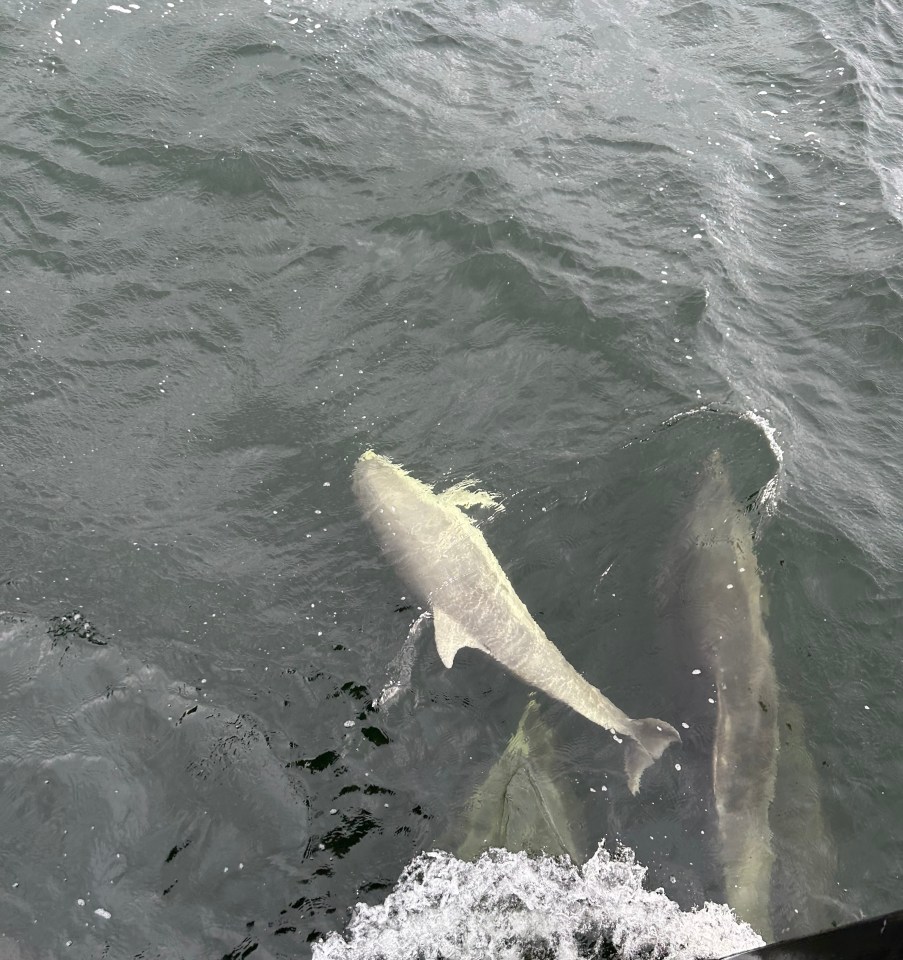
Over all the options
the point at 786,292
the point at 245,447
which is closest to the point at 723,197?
the point at 786,292

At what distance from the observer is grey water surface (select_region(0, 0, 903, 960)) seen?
6375 millimetres

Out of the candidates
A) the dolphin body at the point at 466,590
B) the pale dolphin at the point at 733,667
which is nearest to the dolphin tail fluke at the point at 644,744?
the dolphin body at the point at 466,590

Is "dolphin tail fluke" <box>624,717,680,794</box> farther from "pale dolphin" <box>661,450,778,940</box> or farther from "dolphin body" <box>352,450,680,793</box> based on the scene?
"pale dolphin" <box>661,450,778,940</box>

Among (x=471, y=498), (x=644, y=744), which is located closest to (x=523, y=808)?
(x=644, y=744)

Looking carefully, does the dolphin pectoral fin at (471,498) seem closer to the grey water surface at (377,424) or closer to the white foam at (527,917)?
the grey water surface at (377,424)

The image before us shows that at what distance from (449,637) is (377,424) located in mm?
2511

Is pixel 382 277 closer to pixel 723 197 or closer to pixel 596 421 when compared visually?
pixel 596 421

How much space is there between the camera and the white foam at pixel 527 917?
5.86 m

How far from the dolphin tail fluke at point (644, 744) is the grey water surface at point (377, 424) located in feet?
0.34

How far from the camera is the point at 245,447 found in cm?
852

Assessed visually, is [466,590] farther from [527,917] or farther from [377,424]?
[527,917]

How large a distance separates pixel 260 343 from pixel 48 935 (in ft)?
19.2

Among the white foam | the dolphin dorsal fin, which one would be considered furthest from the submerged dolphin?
the dolphin dorsal fin

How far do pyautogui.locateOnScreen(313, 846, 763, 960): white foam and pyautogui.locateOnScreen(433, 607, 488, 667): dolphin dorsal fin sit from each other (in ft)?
5.52
